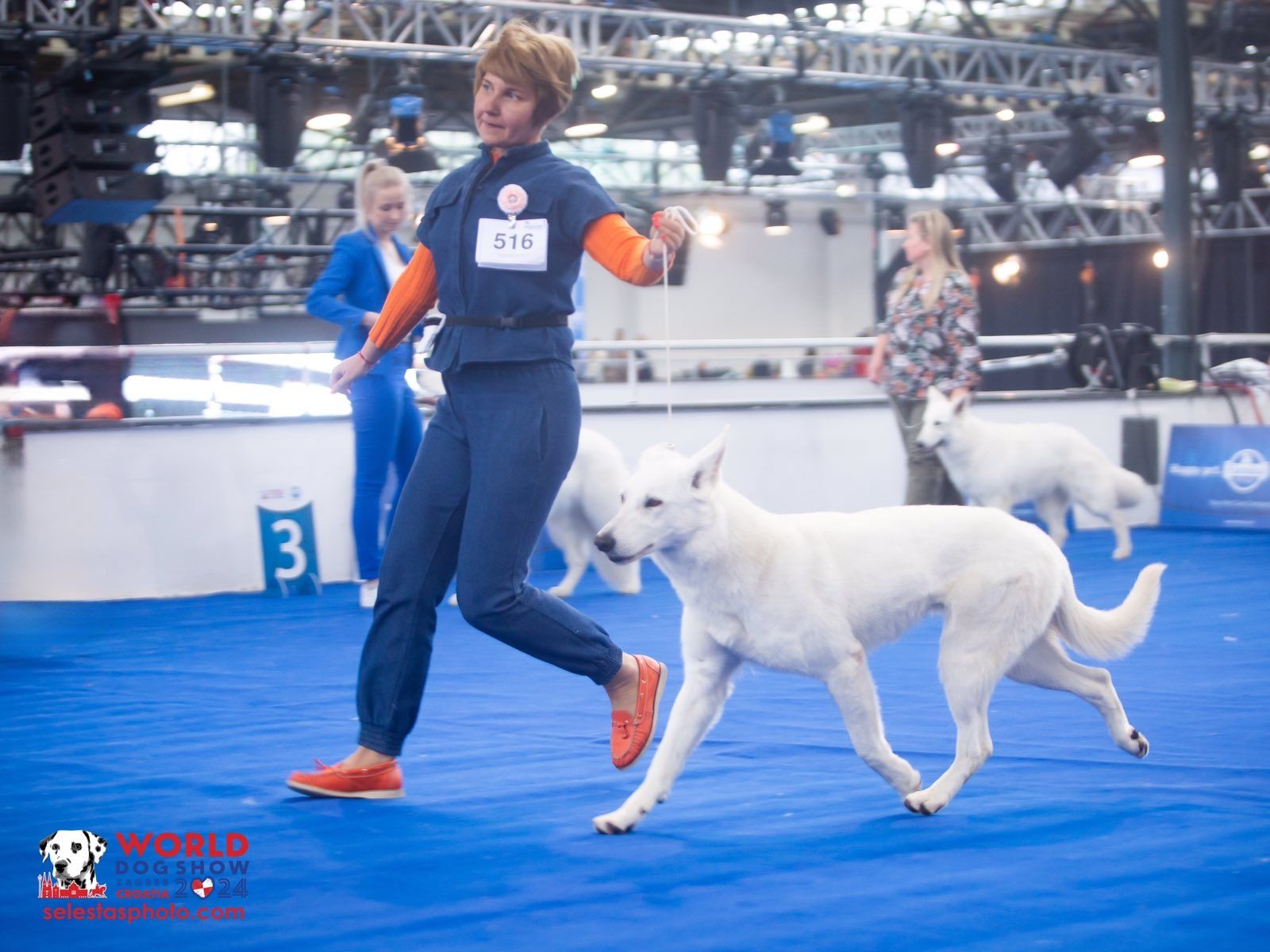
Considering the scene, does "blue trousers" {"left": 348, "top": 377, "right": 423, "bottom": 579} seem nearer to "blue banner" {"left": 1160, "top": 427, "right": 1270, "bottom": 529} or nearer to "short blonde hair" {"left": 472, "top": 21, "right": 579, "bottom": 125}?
"short blonde hair" {"left": 472, "top": 21, "right": 579, "bottom": 125}

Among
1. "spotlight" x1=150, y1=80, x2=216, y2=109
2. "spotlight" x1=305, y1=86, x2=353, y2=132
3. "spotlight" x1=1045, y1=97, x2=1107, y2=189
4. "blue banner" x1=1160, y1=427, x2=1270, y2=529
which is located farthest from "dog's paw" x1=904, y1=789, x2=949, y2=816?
"spotlight" x1=150, y1=80, x2=216, y2=109

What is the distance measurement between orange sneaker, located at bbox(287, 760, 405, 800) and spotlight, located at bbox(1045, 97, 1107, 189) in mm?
15139

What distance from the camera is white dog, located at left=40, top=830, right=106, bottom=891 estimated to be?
2.71 metres

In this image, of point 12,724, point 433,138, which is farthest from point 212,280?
point 12,724

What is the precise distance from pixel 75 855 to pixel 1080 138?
16.0 meters

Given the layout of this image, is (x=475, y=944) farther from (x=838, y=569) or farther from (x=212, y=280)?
(x=212, y=280)

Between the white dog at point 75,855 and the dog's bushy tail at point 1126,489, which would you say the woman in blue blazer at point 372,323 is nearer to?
the white dog at point 75,855

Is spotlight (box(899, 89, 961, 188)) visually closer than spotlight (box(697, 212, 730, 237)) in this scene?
Yes

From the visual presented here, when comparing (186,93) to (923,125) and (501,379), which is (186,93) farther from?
(501,379)

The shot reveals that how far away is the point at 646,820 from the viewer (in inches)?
126

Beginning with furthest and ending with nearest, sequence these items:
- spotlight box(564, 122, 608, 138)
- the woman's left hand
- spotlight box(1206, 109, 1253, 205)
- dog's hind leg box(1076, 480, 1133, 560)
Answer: spotlight box(564, 122, 608, 138), spotlight box(1206, 109, 1253, 205), dog's hind leg box(1076, 480, 1133, 560), the woman's left hand

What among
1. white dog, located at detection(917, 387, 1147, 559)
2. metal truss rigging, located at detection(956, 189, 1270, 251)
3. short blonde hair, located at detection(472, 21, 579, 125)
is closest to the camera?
short blonde hair, located at detection(472, 21, 579, 125)

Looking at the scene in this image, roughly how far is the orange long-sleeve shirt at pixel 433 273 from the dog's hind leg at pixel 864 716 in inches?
35.1

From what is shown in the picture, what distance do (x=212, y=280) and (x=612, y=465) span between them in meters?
17.5
